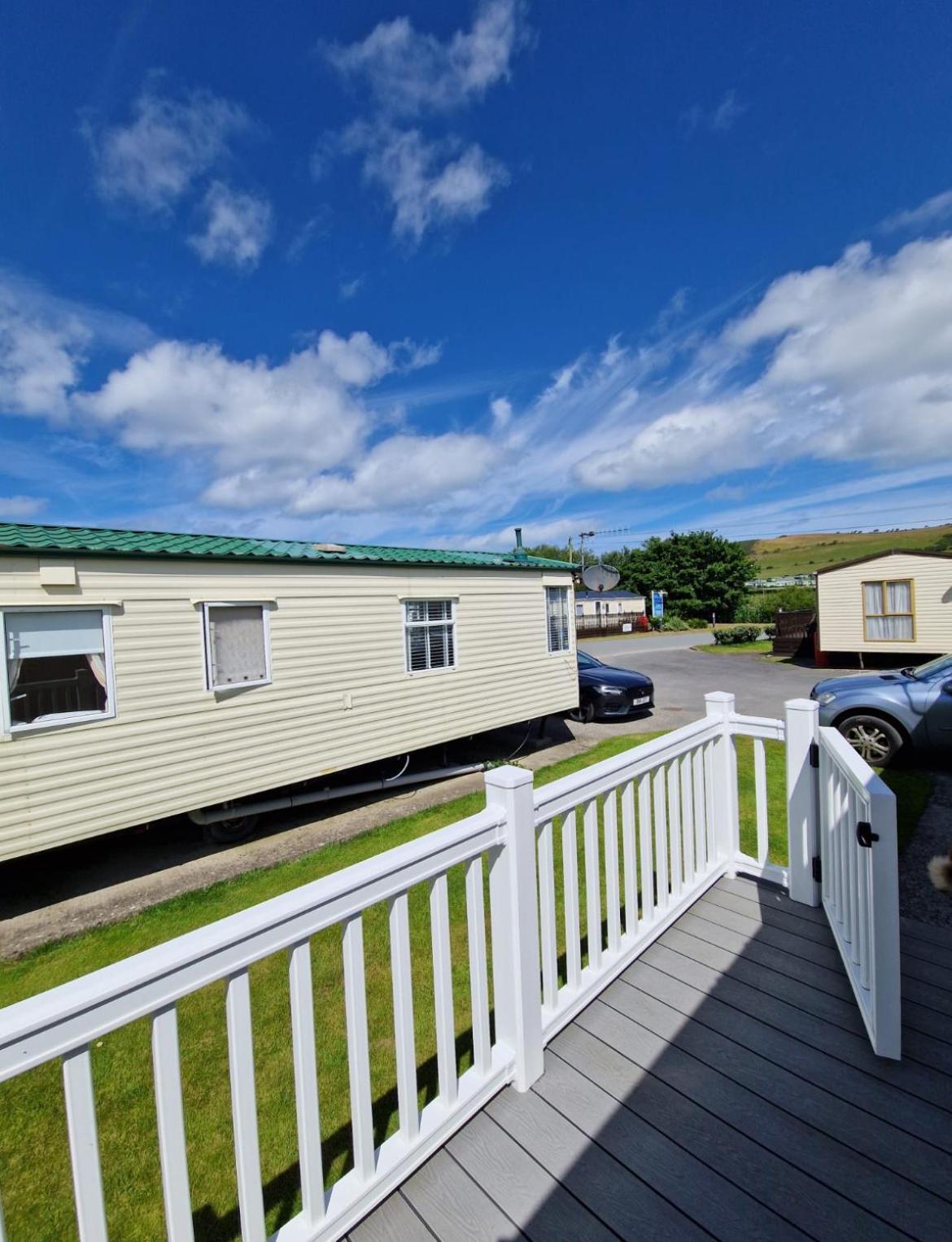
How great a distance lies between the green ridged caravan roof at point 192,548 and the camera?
459 cm

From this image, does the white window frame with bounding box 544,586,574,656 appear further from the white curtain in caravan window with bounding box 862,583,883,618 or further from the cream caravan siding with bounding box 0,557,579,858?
the white curtain in caravan window with bounding box 862,583,883,618

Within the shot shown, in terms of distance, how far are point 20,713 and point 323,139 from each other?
8160 mm

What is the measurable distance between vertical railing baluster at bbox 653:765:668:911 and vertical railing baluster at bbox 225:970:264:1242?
189 cm

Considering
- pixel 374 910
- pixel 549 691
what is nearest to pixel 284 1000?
pixel 374 910

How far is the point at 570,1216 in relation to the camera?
4.47 feet

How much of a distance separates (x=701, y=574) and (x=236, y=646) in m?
35.1

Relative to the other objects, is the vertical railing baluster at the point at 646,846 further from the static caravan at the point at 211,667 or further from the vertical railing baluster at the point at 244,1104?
the static caravan at the point at 211,667

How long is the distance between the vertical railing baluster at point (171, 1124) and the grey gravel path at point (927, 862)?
229 centimetres

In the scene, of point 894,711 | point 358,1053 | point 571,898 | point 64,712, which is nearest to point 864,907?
point 571,898

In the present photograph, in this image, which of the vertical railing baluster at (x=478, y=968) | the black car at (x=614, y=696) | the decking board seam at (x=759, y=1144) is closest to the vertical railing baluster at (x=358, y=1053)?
the vertical railing baluster at (x=478, y=968)

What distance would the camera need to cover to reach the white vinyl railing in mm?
904

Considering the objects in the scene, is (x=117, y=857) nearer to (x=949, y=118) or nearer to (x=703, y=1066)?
(x=703, y=1066)

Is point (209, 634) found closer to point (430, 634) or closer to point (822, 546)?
point (430, 634)

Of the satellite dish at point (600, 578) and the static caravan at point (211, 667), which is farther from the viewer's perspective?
the satellite dish at point (600, 578)
